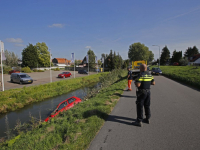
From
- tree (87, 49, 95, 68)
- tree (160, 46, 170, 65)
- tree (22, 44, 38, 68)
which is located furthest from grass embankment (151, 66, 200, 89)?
tree (160, 46, 170, 65)

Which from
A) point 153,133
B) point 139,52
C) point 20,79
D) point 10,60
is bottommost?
point 153,133

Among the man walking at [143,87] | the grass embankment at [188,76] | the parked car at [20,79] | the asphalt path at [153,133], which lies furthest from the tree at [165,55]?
the man walking at [143,87]

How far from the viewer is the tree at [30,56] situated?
50.9 meters

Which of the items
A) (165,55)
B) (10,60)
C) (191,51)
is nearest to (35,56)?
(10,60)

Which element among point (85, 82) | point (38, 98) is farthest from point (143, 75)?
point (85, 82)

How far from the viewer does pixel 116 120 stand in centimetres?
461

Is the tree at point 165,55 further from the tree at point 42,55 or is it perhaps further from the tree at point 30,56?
the tree at point 30,56

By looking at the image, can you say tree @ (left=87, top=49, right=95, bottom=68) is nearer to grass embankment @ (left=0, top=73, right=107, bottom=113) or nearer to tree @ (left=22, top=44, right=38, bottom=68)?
tree @ (left=22, top=44, right=38, bottom=68)

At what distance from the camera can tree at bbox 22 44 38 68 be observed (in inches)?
2004

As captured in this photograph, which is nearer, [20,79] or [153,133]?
[153,133]

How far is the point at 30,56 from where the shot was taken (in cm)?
5112

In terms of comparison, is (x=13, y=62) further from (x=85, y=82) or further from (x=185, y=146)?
(x=185, y=146)

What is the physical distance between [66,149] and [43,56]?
59.3m

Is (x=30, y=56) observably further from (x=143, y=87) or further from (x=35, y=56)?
(x=143, y=87)
